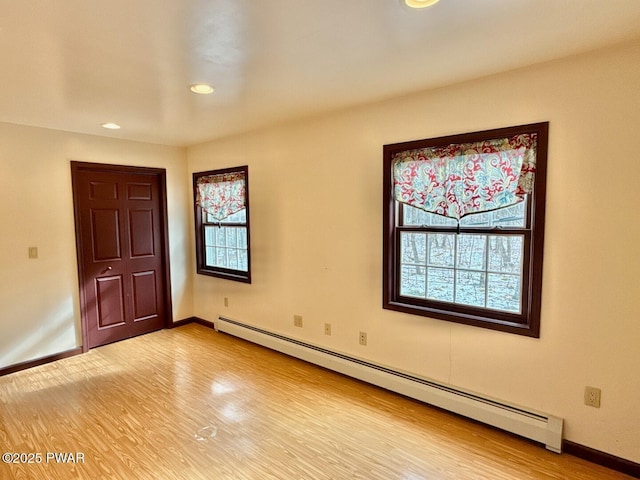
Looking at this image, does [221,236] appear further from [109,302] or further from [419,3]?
[419,3]

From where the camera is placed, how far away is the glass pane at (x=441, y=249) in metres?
2.58

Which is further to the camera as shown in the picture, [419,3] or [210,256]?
[210,256]

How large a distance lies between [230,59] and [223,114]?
3.86 feet

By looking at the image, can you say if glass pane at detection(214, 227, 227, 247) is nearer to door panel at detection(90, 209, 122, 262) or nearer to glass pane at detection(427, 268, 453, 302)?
door panel at detection(90, 209, 122, 262)

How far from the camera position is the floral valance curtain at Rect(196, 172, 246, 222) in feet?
12.9

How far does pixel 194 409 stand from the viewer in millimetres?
2619

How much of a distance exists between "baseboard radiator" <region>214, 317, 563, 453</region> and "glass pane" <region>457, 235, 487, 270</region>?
0.90 metres

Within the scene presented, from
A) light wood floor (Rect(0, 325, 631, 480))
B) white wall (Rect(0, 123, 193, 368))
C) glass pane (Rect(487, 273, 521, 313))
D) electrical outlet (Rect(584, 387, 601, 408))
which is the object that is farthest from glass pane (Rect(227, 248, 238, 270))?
electrical outlet (Rect(584, 387, 601, 408))

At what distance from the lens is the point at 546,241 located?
2133 millimetres

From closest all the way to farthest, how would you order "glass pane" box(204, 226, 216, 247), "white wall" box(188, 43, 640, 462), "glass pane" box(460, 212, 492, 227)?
"white wall" box(188, 43, 640, 462), "glass pane" box(460, 212, 492, 227), "glass pane" box(204, 226, 216, 247)

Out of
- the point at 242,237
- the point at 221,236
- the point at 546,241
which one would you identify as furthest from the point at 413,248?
the point at 221,236

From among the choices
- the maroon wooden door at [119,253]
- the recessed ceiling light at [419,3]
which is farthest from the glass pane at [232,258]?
the recessed ceiling light at [419,3]

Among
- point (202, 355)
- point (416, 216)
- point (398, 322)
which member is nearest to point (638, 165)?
point (416, 216)

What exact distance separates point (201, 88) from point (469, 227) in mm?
2092
